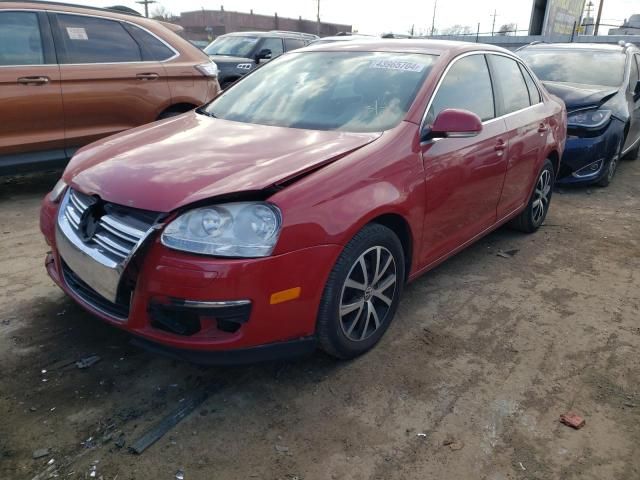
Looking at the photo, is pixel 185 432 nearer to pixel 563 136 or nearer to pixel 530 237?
pixel 530 237

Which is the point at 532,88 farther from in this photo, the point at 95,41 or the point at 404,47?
the point at 95,41

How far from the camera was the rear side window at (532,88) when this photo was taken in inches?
174

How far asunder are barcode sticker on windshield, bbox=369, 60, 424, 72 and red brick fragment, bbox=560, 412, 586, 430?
210 centimetres

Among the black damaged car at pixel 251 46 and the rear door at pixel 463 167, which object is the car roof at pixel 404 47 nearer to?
the rear door at pixel 463 167

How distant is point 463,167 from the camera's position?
3.25 metres

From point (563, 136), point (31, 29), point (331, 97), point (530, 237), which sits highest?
point (31, 29)

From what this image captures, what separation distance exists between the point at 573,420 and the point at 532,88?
120 inches

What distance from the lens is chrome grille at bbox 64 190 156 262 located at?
7.41 ft

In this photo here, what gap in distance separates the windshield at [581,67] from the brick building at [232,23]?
51.1 m

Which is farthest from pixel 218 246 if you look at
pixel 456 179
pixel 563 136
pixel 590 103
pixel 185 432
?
pixel 590 103

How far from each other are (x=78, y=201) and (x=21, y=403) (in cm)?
98

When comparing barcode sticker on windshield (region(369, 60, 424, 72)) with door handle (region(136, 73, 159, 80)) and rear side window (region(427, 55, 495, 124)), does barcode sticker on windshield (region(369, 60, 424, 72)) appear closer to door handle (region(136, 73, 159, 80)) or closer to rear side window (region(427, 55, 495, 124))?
rear side window (region(427, 55, 495, 124))

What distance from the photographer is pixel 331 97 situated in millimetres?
3221

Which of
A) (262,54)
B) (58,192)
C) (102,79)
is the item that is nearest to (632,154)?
(262,54)
